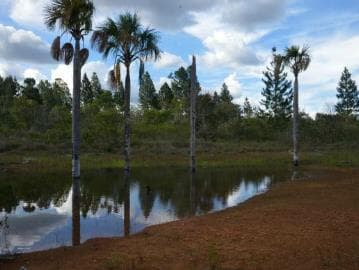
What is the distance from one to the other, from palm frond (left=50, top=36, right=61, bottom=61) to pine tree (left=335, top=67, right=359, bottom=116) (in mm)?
62640

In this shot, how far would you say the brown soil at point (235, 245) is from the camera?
26.0ft

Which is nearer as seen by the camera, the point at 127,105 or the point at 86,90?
the point at 127,105

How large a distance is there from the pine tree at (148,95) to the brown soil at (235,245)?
75657mm

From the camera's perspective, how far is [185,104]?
69.5 metres

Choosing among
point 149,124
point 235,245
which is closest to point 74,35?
point 235,245

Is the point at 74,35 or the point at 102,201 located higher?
the point at 74,35

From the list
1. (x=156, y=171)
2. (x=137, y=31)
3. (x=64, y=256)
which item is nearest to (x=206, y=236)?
(x=64, y=256)

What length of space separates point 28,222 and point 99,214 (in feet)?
6.92

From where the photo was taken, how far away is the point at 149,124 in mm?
64000

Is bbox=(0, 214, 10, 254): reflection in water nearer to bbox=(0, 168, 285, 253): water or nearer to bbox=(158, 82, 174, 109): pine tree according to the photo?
bbox=(0, 168, 285, 253): water

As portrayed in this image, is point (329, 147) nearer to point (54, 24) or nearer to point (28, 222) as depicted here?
point (54, 24)

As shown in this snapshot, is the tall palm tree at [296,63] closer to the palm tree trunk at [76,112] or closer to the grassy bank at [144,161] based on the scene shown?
the grassy bank at [144,161]

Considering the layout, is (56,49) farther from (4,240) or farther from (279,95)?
(279,95)

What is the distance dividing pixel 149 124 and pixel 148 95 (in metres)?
25.8
